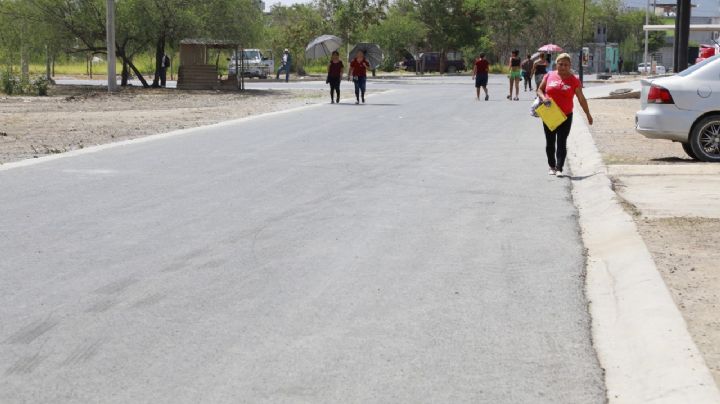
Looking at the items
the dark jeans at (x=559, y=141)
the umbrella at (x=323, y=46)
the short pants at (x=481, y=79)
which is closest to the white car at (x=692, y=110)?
the dark jeans at (x=559, y=141)

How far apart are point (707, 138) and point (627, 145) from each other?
2829 millimetres

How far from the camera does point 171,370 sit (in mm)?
5492

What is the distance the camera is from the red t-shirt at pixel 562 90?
A: 46.4 ft

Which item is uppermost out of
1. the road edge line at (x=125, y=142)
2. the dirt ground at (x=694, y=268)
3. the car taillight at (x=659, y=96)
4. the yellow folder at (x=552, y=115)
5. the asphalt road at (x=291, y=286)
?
the car taillight at (x=659, y=96)

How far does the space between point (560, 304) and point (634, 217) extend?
351 centimetres

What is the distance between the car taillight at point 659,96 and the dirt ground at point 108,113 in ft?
29.3

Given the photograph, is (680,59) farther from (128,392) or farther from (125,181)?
(128,392)

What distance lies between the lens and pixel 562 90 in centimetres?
1420

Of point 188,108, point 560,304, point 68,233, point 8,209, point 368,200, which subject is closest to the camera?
point 560,304

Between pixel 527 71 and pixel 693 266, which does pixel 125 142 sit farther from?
pixel 527 71

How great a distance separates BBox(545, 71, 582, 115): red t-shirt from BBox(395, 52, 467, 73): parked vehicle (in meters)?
76.4

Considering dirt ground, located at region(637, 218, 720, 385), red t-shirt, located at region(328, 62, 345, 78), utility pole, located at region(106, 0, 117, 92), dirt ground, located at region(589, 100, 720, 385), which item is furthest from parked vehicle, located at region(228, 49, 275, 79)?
dirt ground, located at region(637, 218, 720, 385)

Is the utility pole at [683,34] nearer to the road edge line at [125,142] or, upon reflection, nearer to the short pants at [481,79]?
the short pants at [481,79]

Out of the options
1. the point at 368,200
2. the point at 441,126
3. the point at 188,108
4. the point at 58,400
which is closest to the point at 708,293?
the point at 58,400
